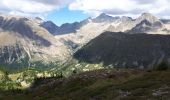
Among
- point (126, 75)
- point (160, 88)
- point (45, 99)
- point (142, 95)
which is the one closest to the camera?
point (142, 95)

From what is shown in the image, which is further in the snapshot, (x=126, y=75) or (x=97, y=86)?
(x=126, y=75)

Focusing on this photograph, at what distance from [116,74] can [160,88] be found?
30827 mm

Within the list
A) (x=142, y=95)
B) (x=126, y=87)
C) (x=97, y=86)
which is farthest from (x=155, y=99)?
(x=97, y=86)

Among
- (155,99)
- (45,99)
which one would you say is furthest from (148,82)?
(45,99)

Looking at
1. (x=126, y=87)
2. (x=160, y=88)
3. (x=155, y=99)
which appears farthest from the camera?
(x=126, y=87)

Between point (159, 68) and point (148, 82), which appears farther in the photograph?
point (159, 68)

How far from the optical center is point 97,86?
86375 mm

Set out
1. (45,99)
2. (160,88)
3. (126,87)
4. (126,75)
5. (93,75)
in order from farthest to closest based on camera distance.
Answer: (93,75) → (126,75) → (45,99) → (126,87) → (160,88)

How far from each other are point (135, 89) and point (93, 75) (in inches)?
1339

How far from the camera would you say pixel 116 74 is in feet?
323

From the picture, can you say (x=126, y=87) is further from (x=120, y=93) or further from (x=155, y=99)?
(x=155, y=99)

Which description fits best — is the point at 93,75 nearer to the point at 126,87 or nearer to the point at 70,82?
the point at 70,82

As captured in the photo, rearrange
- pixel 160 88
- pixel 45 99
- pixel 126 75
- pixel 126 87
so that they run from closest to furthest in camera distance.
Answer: pixel 160 88 → pixel 126 87 → pixel 45 99 → pixel 126 75

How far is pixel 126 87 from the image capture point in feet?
248
